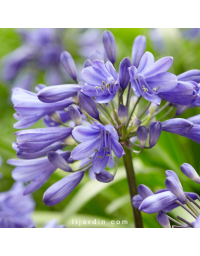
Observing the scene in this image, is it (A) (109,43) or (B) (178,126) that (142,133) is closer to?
(B) (178,126)

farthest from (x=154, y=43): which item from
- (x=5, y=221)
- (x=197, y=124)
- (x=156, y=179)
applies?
(x=5, y=221)

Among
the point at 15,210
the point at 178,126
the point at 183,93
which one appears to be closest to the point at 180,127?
the point at 178,126

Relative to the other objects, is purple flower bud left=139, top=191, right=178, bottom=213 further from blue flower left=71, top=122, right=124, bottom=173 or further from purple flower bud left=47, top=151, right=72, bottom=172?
purple flower bud left=47, top=151, right=72, bottom=172

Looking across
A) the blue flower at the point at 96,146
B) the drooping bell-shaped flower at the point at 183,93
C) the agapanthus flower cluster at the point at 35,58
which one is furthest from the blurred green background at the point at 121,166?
the drooping bell-shaped flower at the point at 183,93

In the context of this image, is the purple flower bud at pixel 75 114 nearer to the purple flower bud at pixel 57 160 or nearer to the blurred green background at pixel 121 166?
the purple flower bud at pixel 57 160

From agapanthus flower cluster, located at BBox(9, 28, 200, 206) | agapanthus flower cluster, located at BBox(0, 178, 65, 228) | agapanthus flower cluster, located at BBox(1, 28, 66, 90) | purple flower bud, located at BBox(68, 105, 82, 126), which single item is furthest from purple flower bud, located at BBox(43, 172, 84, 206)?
agapanthus flower cluster, located at BBox(1, 28, 66, 90)

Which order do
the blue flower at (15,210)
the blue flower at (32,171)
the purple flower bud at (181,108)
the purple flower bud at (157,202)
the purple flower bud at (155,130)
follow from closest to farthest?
the purple flower bud at (157,202), the purple flower bud at (155,130), the purple flower bud at (181,108), the blue flower at (32,171), the blue flower at (15,210)
